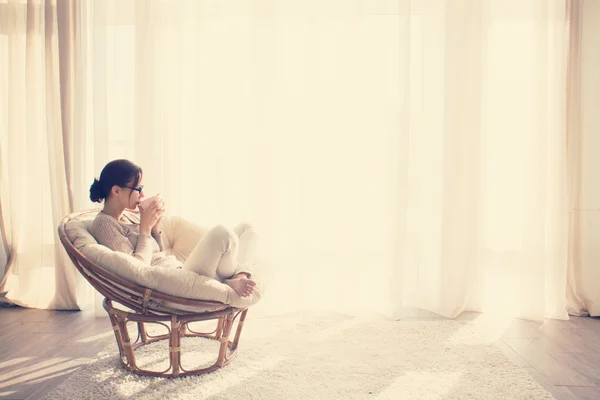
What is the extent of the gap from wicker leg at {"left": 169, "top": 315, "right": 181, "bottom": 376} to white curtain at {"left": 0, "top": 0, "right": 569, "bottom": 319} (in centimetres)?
116

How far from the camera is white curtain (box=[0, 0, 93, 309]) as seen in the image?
3371 millimetres

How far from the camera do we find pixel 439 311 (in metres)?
3.40

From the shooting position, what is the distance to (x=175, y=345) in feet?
7.39

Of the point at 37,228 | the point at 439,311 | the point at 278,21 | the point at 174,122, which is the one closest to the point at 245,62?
the point at 278,21

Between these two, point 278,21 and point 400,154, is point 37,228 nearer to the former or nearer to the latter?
point 278,21

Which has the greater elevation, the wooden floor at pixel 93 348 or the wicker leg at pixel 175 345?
A: the wicker leg at pixel 175 345

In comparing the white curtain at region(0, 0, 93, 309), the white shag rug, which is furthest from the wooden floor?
the white curtain at region(0, 0, 93, 309)

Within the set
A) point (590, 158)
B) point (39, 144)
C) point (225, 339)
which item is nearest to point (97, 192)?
point (225, 339)

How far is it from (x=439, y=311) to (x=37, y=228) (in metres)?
2.66

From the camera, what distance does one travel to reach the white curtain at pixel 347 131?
10.9 feet

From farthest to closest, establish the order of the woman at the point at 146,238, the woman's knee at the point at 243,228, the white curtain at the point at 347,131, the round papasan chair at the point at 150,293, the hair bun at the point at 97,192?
1. the white curtain at the point at 347,131
2. the woman's knee at the point at 243,228
3. the hair bun at the point at 97,192
4. the woman at the point at 146,238
5. the round papasan chair at the point at 150,293

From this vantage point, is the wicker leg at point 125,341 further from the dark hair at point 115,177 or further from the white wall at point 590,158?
the white wall at point 590,158

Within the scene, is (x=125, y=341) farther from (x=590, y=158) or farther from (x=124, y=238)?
(x=590, y=158)

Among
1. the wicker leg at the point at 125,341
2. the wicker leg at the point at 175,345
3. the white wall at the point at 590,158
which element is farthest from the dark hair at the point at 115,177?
the white wall at the point at 590,158
